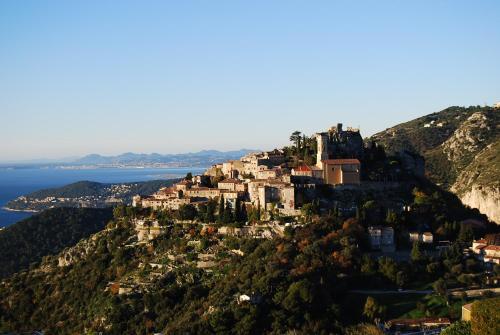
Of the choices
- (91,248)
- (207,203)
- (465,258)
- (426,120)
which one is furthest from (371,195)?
(426,120)

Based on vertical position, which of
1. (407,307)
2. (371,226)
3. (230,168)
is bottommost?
(407,307)

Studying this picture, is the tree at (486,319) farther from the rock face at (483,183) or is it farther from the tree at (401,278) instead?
the rock face at (483,183)

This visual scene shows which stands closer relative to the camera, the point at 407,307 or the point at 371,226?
the point at 407,307

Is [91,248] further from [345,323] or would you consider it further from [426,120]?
[426,120]

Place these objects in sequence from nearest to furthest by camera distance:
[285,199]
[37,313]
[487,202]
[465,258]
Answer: [465,258], [285,199], [37,313], [487,202]

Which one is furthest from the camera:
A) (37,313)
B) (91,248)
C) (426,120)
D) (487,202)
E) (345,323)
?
(426,120)
